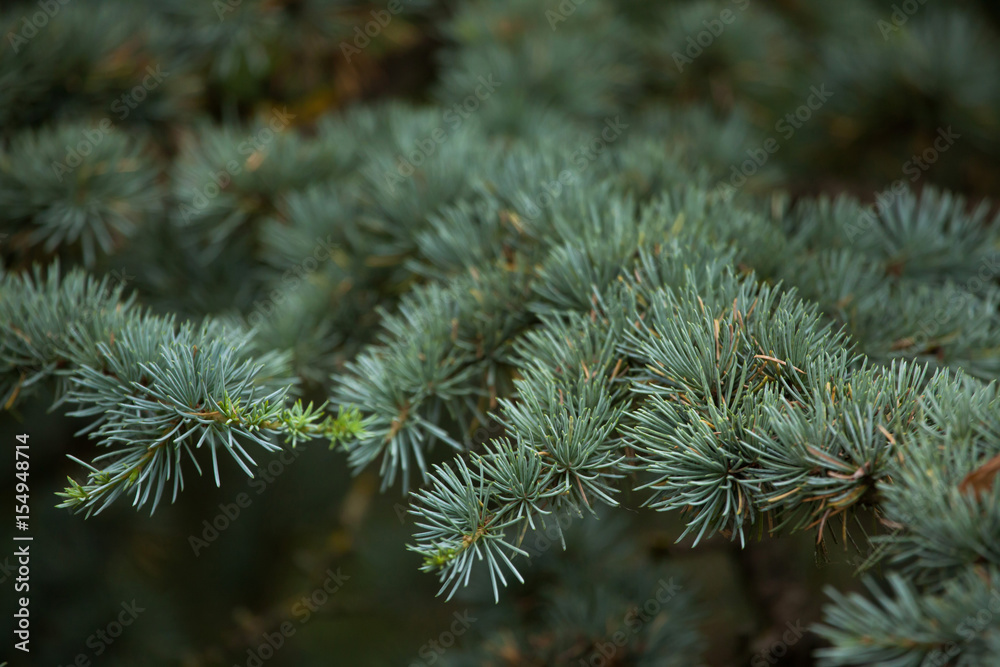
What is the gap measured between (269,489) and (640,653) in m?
0.67

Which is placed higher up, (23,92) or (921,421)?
(23,92)

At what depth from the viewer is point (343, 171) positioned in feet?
2.39

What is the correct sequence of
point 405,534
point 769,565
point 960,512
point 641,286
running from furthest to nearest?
point 405,534 < point 769,565 < point 641,286 < point 960,512

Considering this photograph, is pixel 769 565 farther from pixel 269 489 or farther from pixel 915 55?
pixel 269 489

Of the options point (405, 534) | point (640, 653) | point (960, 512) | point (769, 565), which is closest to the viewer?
point (960, 512)

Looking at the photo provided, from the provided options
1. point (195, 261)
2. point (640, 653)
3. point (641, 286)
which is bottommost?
point (640, 653)

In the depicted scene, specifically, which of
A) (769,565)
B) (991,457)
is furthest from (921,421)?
(769,565)

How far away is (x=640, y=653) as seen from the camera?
0.62m

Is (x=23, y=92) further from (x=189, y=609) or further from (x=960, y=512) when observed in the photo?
(x=960, y=512)

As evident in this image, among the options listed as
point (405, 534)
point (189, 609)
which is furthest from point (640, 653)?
point (189, 609)

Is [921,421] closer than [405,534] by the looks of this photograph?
Yes

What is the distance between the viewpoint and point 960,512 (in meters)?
0.30

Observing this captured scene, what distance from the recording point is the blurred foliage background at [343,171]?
2.14 ft

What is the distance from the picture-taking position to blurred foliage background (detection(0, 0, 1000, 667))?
0.65m
